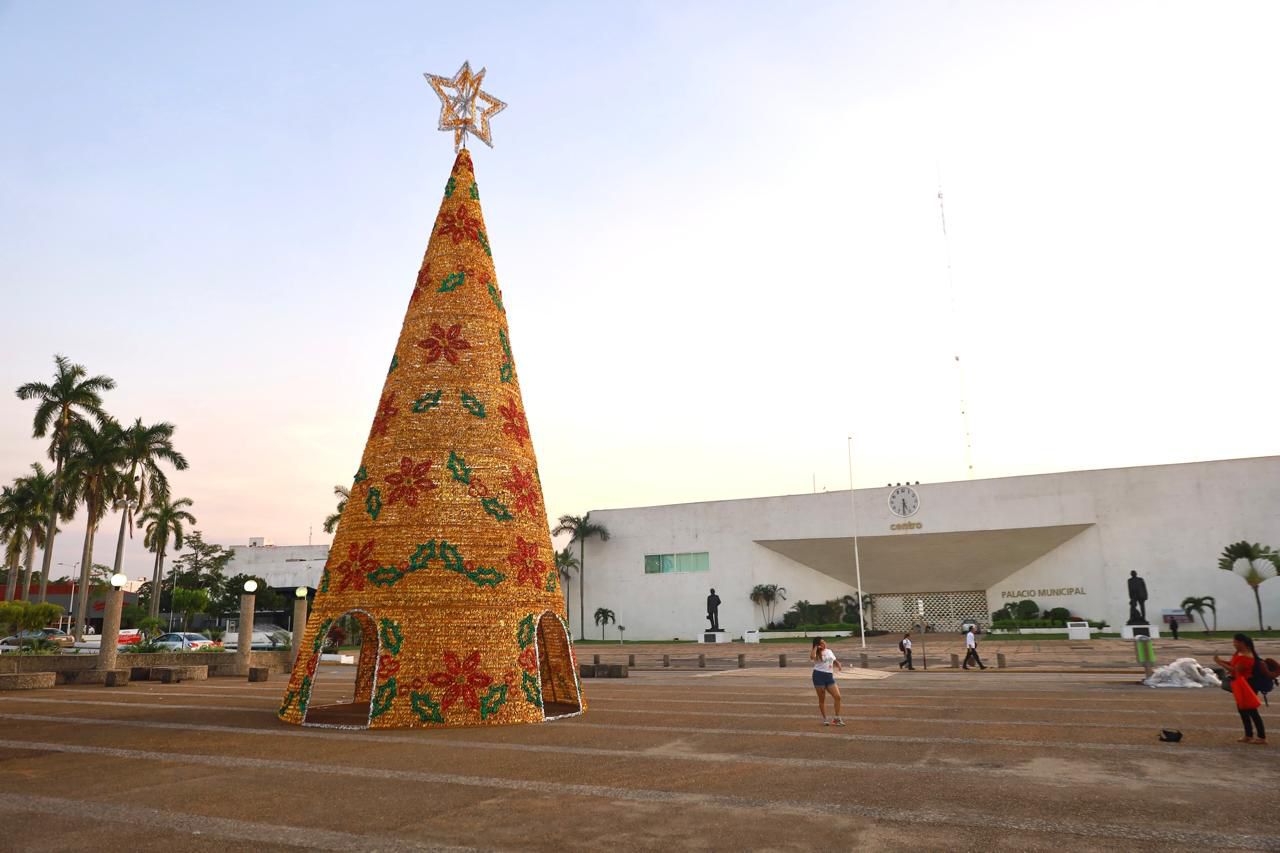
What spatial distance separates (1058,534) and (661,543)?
84.5ft

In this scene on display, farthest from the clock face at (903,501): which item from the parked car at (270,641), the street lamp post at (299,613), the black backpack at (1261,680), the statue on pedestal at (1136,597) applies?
the black backpack at (1261,680)

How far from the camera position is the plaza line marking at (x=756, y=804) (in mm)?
6012

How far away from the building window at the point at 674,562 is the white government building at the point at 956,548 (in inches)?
4.0

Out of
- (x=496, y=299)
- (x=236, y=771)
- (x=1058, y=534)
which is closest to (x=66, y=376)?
(x=496, y=299)

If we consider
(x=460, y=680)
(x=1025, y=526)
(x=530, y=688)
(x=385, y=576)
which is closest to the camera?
(x=460, y=680)

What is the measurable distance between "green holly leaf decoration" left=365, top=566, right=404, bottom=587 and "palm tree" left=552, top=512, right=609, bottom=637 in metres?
47.4

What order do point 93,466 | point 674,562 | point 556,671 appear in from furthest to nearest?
point 674,562, point 93,466, point 556,671

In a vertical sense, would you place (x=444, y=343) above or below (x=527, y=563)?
above

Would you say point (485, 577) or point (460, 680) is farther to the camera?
point (485, 577)

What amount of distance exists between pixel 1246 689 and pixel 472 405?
11.7 meters

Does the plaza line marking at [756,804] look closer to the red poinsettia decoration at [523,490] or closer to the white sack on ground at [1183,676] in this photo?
the red poinsettia decoration at [523,490]

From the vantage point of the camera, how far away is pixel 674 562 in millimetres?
57781

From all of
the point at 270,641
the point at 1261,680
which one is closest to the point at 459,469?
the point at 1261,680

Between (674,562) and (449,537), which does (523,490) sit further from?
(674,562)
